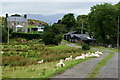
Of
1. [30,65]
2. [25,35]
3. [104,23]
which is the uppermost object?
[104,23]

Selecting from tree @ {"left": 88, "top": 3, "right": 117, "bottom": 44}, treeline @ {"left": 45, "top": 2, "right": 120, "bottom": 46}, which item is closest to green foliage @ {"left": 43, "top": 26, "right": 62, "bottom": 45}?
treeline @ {"left": 45, "top": 2, "right": 120, "bottom": 46}

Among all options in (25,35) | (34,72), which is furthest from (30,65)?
(25,35)

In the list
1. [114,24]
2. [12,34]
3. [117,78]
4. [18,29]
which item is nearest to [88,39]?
[114,24]

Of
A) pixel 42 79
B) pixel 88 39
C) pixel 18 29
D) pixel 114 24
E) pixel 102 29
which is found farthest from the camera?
pixel 18 29

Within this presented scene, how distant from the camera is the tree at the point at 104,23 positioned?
6378 centimetres

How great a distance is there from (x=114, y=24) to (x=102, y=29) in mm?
4960

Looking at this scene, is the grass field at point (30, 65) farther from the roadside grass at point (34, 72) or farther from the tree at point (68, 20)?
the tree at point (68, 20)

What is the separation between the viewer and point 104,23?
64062 millimetres

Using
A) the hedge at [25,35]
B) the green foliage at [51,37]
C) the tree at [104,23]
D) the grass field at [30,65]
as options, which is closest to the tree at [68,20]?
the hedge at [25,35]

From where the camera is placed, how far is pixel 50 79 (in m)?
10.9

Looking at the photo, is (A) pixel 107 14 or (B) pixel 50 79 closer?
(B) pixel 50 79

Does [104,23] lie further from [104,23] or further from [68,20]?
[68,20]

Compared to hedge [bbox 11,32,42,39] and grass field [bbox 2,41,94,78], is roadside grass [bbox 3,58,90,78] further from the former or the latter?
hedge [bbox 11,32,42,39]

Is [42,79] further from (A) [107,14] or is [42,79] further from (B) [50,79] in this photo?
(A) [107,14]
